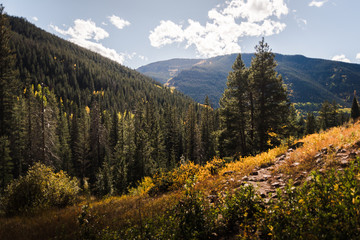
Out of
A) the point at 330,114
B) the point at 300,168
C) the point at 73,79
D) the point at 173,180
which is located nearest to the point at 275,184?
the point at 300,168

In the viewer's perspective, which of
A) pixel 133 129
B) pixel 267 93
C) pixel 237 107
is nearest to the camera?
pixel 267 93

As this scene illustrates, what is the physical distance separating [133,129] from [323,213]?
133 ft

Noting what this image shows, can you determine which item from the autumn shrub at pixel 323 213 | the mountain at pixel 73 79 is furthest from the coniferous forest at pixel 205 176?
the mountain at pixel 73 79

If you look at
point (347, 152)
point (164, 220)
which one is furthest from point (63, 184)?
point (347, 152)

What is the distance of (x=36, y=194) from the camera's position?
9.77 m

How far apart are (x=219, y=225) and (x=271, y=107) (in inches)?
669

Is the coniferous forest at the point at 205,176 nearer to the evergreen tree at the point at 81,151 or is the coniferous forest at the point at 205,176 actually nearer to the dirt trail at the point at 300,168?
the dirt trail at the point at 300,168

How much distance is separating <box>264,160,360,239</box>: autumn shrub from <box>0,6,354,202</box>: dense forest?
39.9 feet

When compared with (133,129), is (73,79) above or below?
above

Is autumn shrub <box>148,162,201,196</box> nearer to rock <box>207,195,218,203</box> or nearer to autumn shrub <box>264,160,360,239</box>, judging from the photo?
rock <box>207,195,218,203</box>

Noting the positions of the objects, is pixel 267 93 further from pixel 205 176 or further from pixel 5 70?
pixel 5 70

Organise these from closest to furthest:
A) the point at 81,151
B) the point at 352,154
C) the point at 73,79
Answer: the point at 352,154 < the point at 81,151 < the point at 73,79

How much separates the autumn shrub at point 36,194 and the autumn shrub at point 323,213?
11.3 m

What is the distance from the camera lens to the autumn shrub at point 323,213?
2.80m
